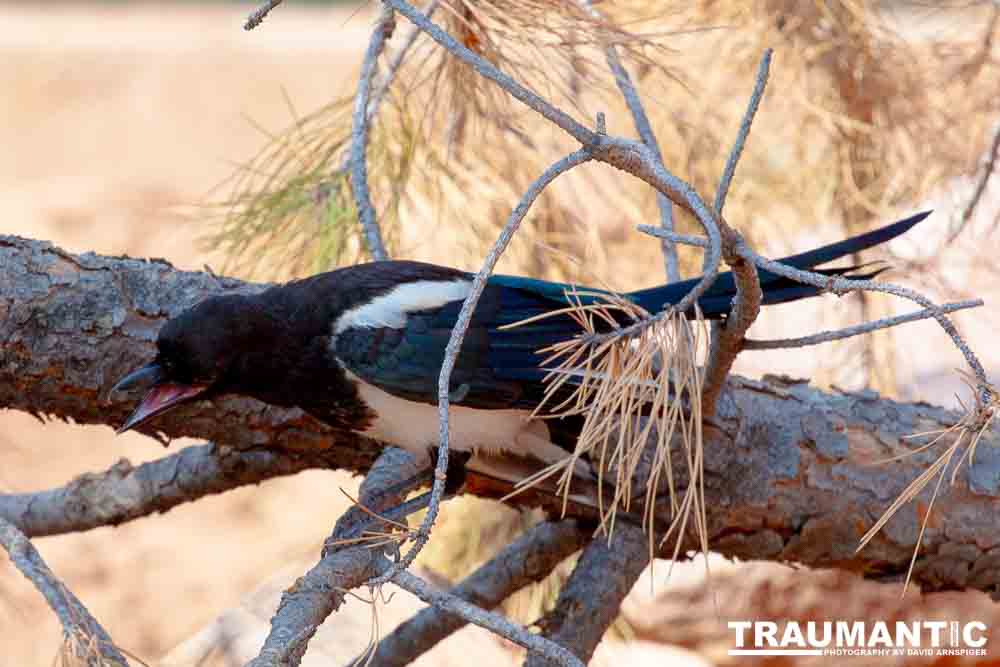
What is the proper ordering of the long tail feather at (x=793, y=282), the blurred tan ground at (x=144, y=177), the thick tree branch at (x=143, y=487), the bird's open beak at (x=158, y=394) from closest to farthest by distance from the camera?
the long tail feather at (x=793, y=282) < the bird's open beak at (x=158, y=394) < the thick tree branch at (x=143, y=487) < the blurred tan ground at (x=144, y=177)

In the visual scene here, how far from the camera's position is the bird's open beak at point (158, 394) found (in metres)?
1.46

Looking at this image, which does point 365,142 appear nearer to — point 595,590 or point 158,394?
point 158,394

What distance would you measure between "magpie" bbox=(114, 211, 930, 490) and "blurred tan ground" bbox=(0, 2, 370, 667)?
0.82ft

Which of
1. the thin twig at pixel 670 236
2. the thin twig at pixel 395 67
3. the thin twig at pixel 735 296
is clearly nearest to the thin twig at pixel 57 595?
the thin twig at pixel 670 236

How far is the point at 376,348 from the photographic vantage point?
1.47 metres

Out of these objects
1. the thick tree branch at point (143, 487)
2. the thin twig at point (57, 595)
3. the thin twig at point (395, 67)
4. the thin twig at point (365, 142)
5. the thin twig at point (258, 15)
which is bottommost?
the thin twig at point (57, 595)

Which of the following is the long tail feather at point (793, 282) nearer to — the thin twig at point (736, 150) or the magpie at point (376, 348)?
the magpie at point (376, 348)

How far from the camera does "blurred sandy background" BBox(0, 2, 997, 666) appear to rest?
371cm

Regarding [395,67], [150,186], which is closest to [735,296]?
[395,67]

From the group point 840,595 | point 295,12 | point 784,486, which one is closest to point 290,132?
point 784,486

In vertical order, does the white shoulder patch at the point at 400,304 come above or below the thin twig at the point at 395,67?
below

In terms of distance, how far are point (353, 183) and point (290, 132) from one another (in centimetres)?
27

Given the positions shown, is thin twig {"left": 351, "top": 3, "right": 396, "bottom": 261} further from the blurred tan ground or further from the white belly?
the blurred tan ground

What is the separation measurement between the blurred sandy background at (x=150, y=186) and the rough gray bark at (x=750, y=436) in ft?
0.65
